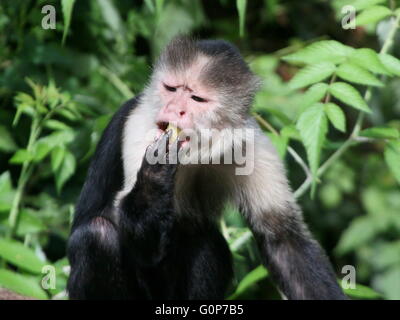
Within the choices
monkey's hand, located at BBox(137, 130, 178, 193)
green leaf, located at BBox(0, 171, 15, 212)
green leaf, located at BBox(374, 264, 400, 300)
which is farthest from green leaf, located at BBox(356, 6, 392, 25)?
green leaf, located at BBox(374, 264, 400, 300)

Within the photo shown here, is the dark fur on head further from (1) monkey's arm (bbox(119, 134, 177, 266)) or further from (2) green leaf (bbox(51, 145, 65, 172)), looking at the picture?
(2) green leaf (bbox(51, 145, 65, 172))

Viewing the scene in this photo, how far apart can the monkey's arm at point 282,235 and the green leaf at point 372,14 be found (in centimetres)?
114

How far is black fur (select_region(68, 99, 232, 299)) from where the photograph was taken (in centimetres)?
468

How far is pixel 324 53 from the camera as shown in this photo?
5.38 m

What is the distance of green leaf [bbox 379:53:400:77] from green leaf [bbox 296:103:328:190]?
1.93ft

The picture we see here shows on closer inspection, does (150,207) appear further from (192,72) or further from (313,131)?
(313,131)

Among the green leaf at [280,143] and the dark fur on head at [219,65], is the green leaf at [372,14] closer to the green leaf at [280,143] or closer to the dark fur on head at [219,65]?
the dark fur on head at [219,65]

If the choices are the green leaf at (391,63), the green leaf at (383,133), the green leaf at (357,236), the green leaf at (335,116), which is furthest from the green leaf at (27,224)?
the green leaf at (357,236)

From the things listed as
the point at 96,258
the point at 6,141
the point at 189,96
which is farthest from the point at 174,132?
the point at 6,141

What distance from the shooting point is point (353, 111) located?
10.5 metres

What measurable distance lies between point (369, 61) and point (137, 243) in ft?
6.89

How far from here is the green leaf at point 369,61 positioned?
16.8 ft
